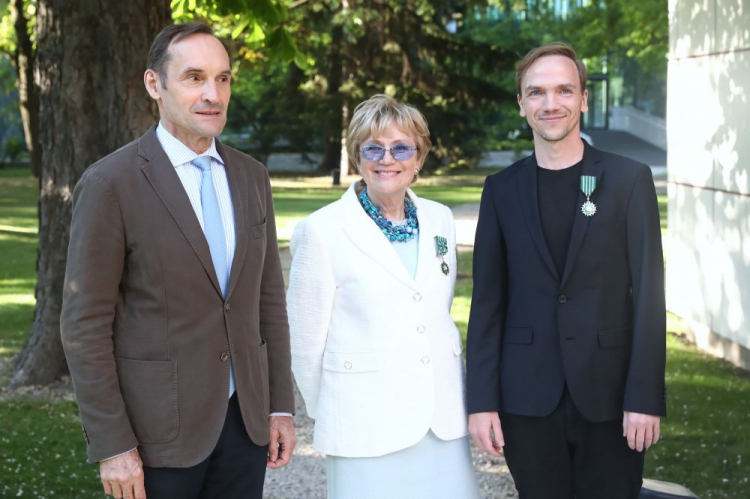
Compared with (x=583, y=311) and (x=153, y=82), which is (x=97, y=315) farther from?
(x=583, y=311)

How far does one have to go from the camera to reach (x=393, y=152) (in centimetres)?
370

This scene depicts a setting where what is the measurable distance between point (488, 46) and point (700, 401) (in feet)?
89.1

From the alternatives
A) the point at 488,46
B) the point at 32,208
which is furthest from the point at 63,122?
the point at 488,46

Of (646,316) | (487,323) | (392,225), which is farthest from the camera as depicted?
(392,225)

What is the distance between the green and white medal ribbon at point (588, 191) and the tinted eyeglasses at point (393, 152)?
0.65 meters

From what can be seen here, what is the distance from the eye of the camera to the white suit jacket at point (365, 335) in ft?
12.1

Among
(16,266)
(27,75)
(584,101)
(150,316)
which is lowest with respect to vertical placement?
(16,266)

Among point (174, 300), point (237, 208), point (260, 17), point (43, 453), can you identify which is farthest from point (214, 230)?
point (260, 17)

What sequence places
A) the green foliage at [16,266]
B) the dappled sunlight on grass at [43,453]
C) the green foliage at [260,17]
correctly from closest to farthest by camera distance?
the dappled sunlight on grass at [43,453] < the green foliage at [260,17] < the green foliage at [16,266]

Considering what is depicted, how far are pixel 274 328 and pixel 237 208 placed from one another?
516mm

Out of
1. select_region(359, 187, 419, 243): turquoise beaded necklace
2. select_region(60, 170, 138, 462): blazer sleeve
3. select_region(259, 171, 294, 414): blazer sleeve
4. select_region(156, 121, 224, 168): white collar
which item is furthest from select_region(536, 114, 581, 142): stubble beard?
select_region(60, 170, 138, 462): blazer sleeve

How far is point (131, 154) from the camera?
10.2 feet

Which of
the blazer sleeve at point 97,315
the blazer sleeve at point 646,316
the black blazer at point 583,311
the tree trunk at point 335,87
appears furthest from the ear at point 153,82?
the tree trunk at point 335,87

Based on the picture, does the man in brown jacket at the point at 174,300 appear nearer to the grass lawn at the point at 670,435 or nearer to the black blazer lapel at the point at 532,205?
the black blazer lapel at the point at 532,205
